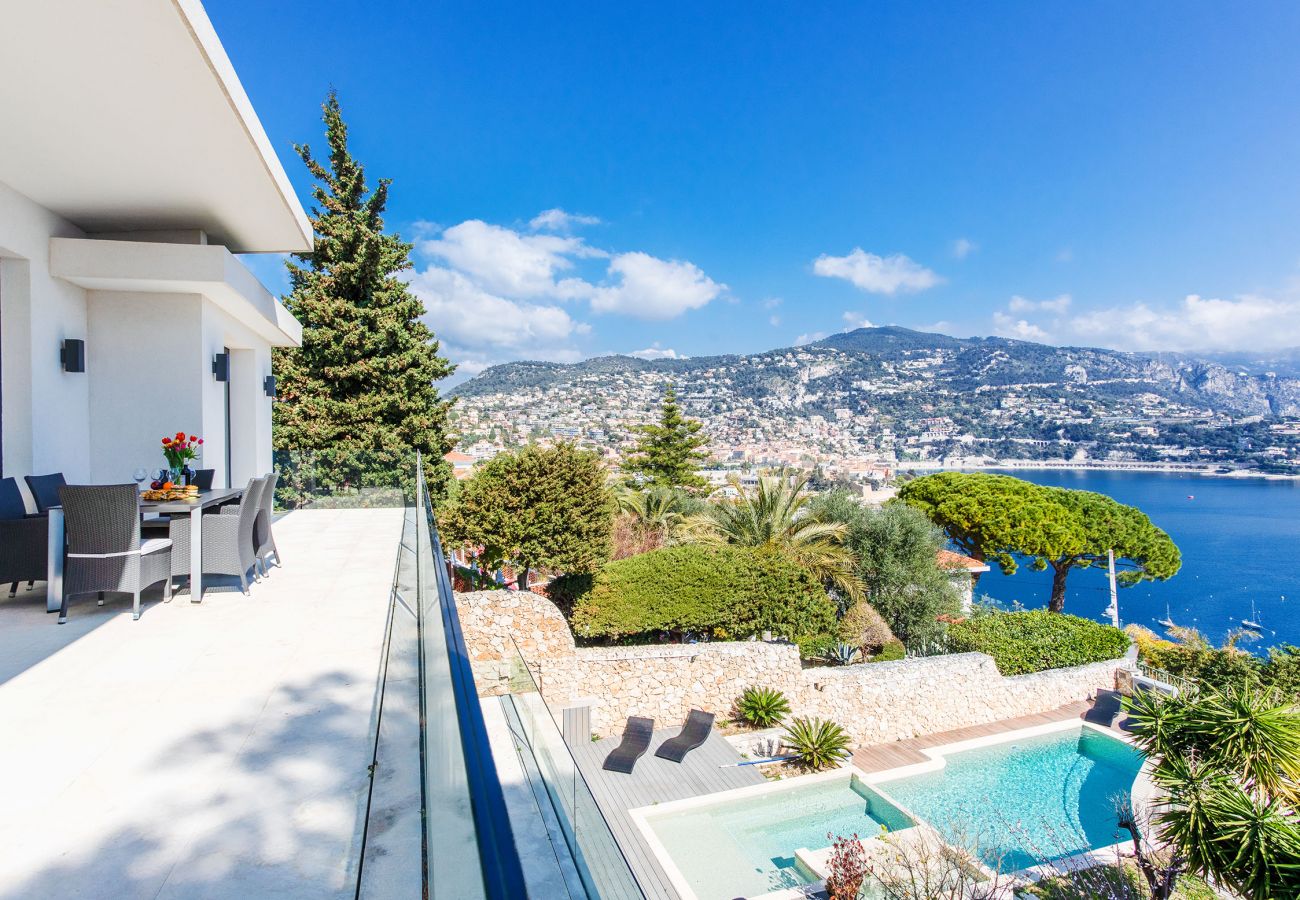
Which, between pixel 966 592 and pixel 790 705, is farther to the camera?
pixel 966 592

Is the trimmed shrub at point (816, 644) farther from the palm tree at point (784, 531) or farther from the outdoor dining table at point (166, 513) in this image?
the outdoor dining table at point (166, 513)

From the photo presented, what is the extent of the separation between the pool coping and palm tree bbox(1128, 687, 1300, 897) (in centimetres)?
153

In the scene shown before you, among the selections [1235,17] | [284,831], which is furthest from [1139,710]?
[1235,17]

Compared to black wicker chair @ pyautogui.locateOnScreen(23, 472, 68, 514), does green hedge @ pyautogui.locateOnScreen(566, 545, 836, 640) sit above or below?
below

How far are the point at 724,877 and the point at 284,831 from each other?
302 inches

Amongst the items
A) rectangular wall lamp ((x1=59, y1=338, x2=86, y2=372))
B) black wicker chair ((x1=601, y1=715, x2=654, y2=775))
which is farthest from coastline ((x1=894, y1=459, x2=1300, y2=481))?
rectangular wall lamp ((x1=59, y1=338, x2=86, y2=372))

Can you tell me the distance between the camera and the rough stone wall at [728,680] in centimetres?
1143

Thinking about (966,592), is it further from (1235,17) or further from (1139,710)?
(1235,17)

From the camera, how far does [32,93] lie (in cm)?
418

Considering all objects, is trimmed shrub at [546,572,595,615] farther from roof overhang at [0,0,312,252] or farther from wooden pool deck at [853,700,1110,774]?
roof overhang at [0,0,312,252]

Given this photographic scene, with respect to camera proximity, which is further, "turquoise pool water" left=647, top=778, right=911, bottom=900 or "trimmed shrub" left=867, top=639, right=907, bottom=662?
"trimmed shrub" left=867, top=639, right=907, bottom=662

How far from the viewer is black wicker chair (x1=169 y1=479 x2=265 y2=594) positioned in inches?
178

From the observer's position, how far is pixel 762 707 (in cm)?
1209

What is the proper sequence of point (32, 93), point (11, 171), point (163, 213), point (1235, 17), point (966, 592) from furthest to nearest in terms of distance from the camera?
point (1235, 17), point (966, 592), point (163, 213), point (11, 171), point (32, 93)
